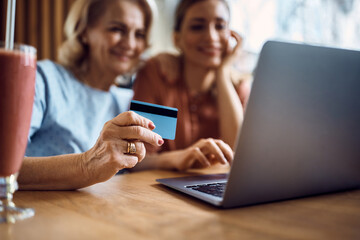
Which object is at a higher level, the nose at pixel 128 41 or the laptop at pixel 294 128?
the nose at pixel 128 41

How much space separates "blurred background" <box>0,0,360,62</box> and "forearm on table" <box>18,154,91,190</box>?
100cm

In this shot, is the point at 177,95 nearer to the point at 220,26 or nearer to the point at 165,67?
the point at 165,67

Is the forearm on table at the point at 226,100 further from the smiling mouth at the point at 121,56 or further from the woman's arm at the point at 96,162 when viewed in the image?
the woman's arm at the point at 96,162

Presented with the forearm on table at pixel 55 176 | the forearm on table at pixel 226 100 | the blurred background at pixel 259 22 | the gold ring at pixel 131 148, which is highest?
the blurred background at pixel 259 22

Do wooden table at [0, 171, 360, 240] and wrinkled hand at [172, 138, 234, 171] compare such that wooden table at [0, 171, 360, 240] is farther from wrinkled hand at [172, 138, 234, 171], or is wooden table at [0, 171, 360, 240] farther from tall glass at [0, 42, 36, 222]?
wrinkled hand at [172, 138, 234, 171]

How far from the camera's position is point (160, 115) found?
0.65 metres

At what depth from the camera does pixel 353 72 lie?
599 millimetres

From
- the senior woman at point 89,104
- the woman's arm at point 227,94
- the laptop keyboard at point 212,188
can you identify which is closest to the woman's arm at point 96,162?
the senior woman at point 89,104

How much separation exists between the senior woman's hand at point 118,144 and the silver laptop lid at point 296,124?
0.22 meters

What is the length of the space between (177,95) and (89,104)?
384 millimetres

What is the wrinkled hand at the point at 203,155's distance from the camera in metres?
0.87

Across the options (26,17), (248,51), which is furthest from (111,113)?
(26,17)

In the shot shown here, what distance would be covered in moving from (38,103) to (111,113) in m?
0.30

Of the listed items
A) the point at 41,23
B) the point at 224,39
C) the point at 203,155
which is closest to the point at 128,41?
the point at 224,39
